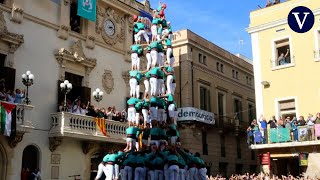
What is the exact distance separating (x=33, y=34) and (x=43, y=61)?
141cm

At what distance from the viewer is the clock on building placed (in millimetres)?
26531

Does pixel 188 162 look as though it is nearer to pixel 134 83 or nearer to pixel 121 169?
pixel 121 169

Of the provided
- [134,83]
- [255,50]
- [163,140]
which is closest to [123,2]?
[255,50]

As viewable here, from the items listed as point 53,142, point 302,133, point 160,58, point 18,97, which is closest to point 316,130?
point 302,133

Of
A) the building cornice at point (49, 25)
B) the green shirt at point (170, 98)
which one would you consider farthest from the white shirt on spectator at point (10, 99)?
the green shirt at point (170, 98)

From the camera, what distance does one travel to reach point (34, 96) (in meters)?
21.6

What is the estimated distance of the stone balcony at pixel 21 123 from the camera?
64.1ft

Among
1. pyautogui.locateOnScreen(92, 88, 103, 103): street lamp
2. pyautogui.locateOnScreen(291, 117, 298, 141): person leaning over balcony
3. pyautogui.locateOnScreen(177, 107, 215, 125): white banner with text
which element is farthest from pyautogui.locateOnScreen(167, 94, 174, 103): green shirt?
pyautogui.locateOnScreen(177, 107, 215, 125): white banner with text

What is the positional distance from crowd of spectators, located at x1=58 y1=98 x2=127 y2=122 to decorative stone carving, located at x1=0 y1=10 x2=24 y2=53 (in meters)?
3.69

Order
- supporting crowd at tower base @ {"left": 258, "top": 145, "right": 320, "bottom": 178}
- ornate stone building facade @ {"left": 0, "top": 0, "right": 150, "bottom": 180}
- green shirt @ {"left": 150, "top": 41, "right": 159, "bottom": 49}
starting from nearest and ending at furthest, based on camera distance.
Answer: green shirt @ {"left": 150, "top": 41, "right": 159, "bottom": 49} → ornate stone building facade @ {"left": 0, "top": 0, "right": 150, "bottom": 180} → supporting crowd at tower base @ {"left": 258, "top": 145, "right": 320, "bottom": 178}

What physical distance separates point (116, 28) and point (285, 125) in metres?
11.5

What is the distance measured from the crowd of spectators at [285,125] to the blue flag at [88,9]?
1073 cm

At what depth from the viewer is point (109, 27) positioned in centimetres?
2677

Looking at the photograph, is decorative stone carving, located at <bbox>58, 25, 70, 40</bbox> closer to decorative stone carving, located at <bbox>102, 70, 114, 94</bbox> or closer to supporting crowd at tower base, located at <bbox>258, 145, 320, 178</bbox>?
decorative stone carving, located at <bbox>102, 70, 114, 94</bbox>
